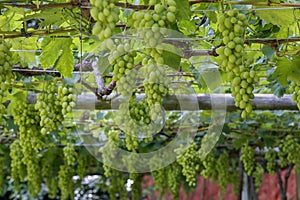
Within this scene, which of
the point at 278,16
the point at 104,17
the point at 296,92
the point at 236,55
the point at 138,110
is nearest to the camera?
the point at 104,17

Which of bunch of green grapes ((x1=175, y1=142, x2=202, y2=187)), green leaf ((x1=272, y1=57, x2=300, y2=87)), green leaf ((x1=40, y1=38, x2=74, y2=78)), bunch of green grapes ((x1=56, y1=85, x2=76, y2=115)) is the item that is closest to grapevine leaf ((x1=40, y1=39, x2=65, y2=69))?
green leaf ((x1=40, y1=38, x2=74, y2=78))

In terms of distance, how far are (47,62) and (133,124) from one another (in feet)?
2.87

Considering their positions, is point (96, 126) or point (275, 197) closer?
point (96, 126)

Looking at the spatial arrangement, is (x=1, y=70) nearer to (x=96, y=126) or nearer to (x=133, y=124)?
(x=133, y=124)

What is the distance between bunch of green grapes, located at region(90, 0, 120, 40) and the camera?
47.6 inches

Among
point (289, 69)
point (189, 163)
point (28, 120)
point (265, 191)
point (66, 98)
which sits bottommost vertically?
point (265, 191)

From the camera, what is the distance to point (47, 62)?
2.23m

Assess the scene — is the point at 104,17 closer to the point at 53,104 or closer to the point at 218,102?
the point at 53,104

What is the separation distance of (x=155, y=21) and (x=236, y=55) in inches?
12.2

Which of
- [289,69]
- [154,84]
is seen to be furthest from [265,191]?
[154,84]

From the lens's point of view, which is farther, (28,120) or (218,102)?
(218,102)

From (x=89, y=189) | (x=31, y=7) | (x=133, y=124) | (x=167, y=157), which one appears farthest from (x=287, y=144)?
(x=89, y=189)

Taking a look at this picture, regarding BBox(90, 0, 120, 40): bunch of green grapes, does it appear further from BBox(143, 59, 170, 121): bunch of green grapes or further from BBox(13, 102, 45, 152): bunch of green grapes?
BBox(13, 102, 45, 152): bunch of green grapes

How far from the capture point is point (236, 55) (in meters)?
1.52
